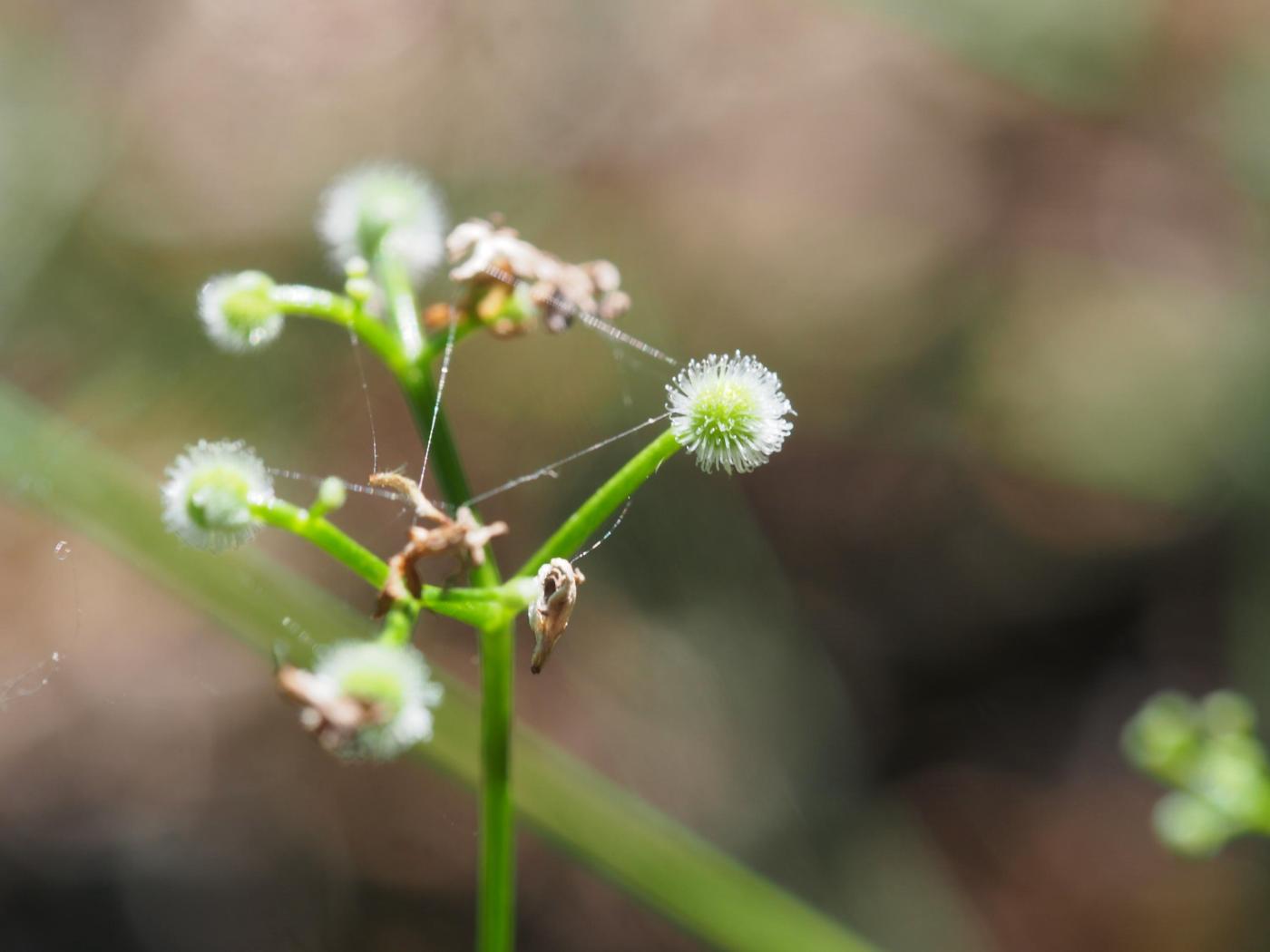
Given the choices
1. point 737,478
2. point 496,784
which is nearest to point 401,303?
point 496,784

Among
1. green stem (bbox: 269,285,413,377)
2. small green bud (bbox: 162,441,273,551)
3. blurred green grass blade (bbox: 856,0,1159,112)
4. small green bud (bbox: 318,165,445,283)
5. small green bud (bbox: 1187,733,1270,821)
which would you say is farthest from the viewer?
blurred green grass blade (bbox: 856,0,1159,112)

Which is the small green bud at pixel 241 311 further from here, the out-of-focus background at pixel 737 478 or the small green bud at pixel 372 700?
the out-of-focus background at pixel 737 478

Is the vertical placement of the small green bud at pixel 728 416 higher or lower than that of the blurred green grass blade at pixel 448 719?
lower

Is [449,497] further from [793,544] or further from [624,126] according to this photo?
[624,126]

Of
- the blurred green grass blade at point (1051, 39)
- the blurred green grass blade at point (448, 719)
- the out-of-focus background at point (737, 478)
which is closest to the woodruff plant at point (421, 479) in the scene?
the blurred green grass blade at point (448, 719)

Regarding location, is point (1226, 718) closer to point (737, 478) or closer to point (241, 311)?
point (241, 311)

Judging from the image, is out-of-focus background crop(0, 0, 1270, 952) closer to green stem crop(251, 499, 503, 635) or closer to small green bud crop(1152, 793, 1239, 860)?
small green bud crop(1152, 793, 1239, 860)

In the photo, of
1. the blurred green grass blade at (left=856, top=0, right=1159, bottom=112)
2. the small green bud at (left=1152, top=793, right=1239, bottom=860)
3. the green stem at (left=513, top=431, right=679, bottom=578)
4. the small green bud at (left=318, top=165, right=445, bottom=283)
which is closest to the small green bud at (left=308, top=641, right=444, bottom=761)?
the green stem at (left=513, top=431, right=679, bottom=578)
